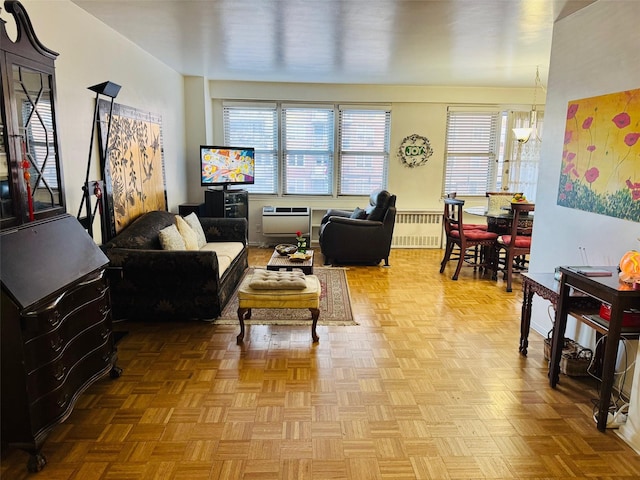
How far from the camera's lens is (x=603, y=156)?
285 centimetres

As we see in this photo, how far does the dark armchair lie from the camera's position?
5.67m

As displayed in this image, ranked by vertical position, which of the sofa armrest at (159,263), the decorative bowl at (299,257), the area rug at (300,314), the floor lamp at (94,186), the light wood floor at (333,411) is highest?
the floor lamp at (94,186)

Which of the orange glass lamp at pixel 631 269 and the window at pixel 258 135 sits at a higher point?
the window at pixel 258 135

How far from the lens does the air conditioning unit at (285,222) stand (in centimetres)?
672

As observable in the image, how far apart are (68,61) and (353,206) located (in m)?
4.70

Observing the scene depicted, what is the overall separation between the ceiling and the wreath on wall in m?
1.24

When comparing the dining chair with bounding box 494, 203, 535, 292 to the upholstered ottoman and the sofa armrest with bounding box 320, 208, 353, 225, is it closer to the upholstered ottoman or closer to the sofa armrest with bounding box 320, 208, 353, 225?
the sofa armrest with bounding box 320, 208, 353, 225

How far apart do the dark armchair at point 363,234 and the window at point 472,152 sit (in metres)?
1.93

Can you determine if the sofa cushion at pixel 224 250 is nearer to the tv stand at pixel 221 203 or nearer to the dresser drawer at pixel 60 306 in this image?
the tv stand at pixel 221 203

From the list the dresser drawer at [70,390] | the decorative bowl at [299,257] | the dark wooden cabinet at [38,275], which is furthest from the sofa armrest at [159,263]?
the decorative bowl at [299,257]

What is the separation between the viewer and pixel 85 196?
3203mm

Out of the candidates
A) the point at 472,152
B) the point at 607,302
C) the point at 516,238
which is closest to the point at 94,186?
the point at 607,302

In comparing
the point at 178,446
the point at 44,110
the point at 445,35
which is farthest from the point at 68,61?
the point at 445,35

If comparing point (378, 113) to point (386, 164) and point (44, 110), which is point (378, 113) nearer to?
point (386, 164)
